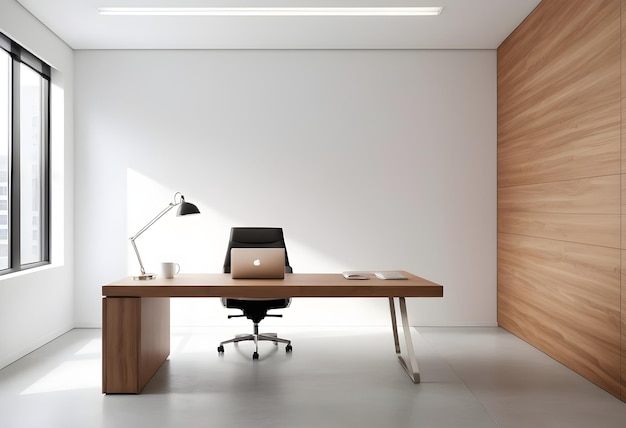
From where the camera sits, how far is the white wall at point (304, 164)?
581cm

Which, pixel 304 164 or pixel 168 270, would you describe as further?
pixel 304 164

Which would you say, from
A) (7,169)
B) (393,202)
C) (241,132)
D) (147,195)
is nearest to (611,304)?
(393,202)

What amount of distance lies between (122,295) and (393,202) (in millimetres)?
3217

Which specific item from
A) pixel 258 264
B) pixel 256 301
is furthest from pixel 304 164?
pixel 258 264

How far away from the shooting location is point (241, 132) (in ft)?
19.1

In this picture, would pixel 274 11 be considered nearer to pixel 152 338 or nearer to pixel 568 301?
pixel 152 338

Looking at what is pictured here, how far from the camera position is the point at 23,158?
4996mm

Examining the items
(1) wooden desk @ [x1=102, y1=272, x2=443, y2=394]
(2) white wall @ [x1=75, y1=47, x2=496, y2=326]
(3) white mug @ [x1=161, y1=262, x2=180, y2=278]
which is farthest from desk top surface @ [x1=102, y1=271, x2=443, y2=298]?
(2) white wall @ [x1=75, y1=47, x2=496, y2=326]

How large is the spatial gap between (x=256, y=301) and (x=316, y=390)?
106cm

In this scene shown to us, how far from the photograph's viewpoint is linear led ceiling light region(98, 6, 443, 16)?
188 inches

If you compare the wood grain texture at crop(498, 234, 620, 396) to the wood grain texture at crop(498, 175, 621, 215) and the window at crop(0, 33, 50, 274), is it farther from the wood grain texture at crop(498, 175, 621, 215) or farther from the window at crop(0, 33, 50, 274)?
the window at crop(0, 33, 50, 274)

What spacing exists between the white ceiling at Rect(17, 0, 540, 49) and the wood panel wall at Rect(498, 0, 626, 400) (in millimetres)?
412

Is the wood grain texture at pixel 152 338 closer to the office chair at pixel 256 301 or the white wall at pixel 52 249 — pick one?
the office chair at pixel 256 301

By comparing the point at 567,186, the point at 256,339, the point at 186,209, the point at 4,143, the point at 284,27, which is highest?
the point at 284,27
